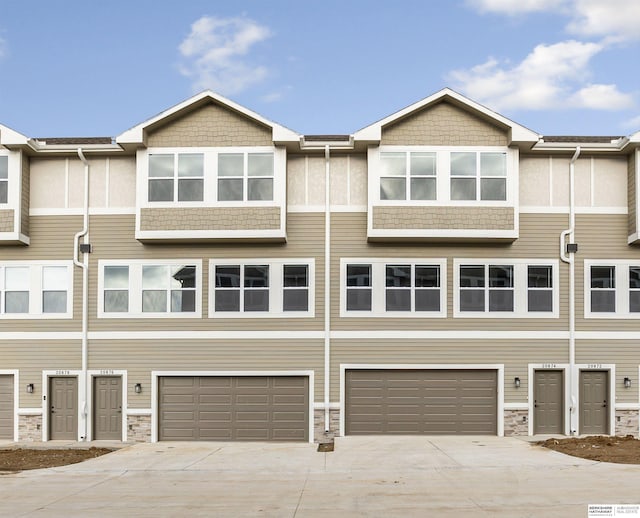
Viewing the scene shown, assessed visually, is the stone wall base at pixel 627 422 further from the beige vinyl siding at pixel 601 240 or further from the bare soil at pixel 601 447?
the beige vinyl siding at pixel 601 240

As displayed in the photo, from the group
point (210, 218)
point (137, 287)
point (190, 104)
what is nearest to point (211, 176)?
point (210, 218)

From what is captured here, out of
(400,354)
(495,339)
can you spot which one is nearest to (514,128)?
(495,339)

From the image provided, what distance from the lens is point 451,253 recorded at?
17.5m

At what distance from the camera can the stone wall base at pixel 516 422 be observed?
56.2 ft

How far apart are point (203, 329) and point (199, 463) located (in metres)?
4.34

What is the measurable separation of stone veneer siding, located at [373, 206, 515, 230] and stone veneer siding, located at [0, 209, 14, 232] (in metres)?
9.89

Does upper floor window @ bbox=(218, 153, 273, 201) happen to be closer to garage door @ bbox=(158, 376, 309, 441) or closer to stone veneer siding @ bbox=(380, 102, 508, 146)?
stone veneer siding @ bbox=(380, 102, 508, 146)

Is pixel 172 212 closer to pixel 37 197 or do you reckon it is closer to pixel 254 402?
pixel 37 197

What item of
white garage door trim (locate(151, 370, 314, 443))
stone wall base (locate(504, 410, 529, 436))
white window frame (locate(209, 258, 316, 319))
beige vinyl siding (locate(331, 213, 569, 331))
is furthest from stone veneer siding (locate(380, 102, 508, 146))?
stone wall base (locate(504, 410, 529, 436))

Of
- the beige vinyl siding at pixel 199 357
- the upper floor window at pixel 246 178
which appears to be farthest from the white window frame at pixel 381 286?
the upper floor window at pixel 246 178

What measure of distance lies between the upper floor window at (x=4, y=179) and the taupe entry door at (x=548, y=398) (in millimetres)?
15474

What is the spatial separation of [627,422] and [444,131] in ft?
30.9

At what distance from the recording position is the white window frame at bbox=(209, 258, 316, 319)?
17.3 metres

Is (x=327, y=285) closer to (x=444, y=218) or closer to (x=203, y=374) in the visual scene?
(x=444, y=218)
